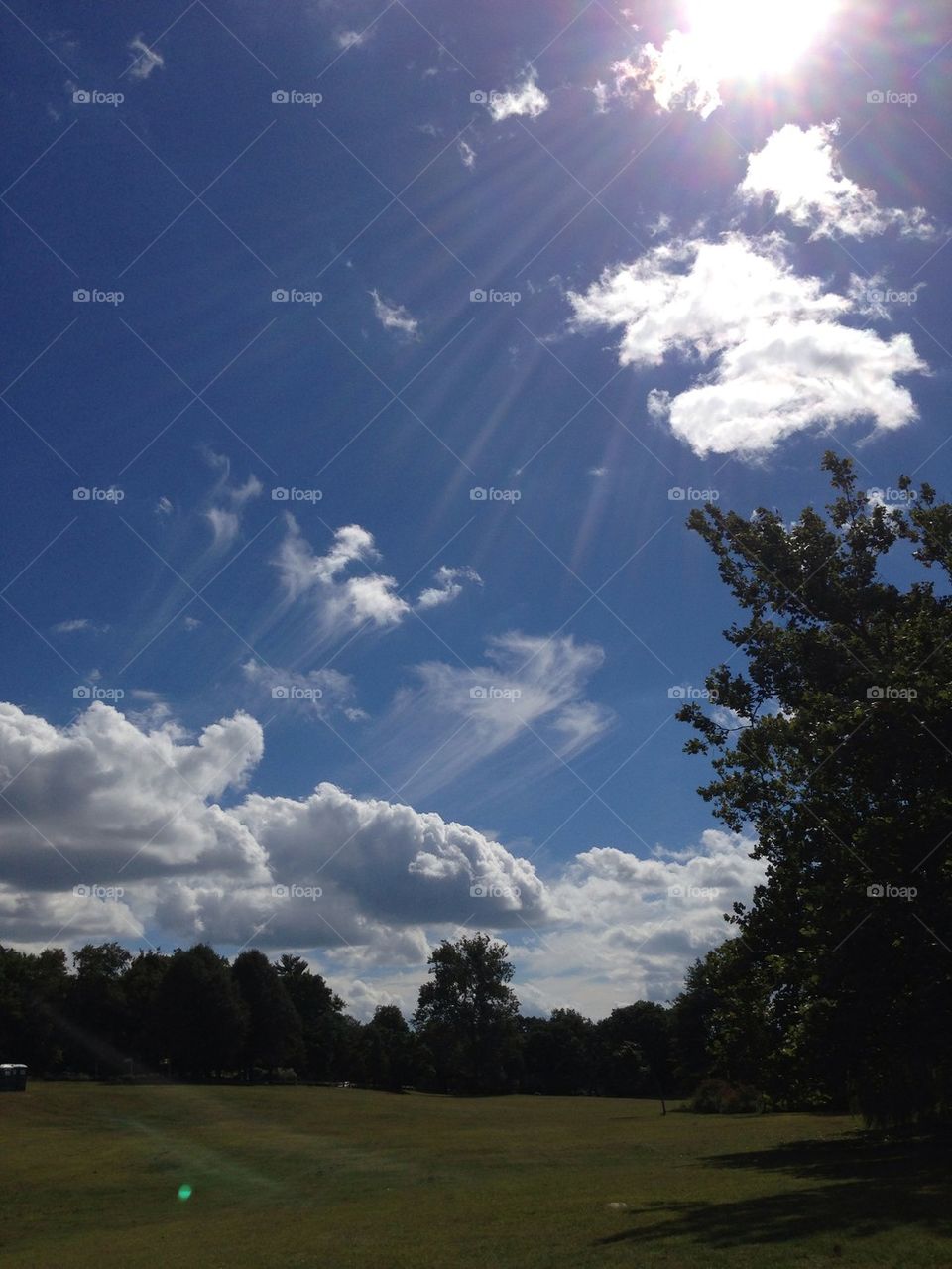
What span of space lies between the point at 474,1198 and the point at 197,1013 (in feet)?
302

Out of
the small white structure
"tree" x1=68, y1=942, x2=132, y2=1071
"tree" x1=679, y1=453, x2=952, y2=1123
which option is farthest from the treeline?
"tree" x1=679, y1=453, x2=952, y2=1123

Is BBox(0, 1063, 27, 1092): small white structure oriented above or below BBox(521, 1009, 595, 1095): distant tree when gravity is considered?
above

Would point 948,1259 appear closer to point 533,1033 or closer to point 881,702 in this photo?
point 881,702

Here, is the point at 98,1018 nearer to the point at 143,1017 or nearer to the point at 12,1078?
the point at 143,1017

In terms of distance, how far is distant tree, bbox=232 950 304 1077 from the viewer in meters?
114

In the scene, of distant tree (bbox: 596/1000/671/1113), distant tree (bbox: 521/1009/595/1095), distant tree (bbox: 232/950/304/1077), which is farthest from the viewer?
distant tree (bbox: 521/1009/595/1095)

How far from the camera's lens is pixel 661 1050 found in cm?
14738

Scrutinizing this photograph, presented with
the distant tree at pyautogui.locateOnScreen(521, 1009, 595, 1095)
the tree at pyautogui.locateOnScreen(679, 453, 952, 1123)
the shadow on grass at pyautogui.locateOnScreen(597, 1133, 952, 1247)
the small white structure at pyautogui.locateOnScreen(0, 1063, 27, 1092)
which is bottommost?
the distant tree at pyautogui.locateOnScreen(521, 1009, 595, 1095)

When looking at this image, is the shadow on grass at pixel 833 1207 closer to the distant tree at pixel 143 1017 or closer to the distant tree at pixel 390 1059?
the distant tree at pixel 143 1017

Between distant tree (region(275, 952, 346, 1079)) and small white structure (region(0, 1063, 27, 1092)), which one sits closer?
small white structure (region(0, 1063, 27, 1092))

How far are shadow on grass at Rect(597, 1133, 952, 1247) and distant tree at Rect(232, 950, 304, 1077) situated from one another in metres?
97.3

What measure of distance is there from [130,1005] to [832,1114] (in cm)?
8197

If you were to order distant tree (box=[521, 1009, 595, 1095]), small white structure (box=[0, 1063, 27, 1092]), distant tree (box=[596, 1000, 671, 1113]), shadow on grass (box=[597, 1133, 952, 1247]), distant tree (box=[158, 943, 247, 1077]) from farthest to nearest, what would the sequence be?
1. distant tree (box=[521, 1009, 595, 1095])
2. distant tree (box=[596, 1000, 671, 1113])
3. distant tree (box=[158, 943, 247, 1077])
4. small white structure (box=[0, 1063, 27, 1092])
5. shadow on grass (box=[597, 1133, 952, 1247])

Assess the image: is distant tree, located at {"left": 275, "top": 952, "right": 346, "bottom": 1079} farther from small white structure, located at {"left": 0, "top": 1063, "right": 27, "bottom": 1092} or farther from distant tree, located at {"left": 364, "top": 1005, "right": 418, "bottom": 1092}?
small white structure, located at {"left": 0, "top": 1063, "right": 27, "bottom": 1092}
